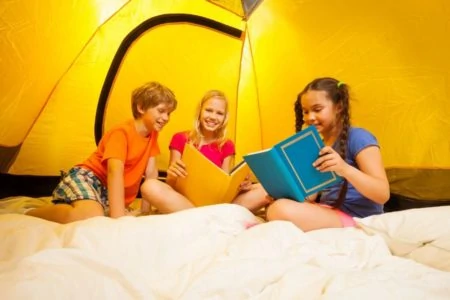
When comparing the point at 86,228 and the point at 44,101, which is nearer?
the point at 86,228

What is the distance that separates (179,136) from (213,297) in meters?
0.96

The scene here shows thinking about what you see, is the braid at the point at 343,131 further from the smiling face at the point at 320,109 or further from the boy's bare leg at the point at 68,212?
the boy's bare leg at the point at 68,212

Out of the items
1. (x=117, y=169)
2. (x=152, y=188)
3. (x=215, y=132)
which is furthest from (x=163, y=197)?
(x=215, y=132)

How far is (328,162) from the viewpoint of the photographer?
3.18 ft

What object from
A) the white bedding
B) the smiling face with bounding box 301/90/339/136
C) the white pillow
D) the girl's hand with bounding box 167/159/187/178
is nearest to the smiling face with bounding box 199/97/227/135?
the girl's hand with bounding box 167/159/187/178

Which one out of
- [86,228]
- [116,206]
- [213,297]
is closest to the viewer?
[213,297]

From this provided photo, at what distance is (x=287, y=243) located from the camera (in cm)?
79

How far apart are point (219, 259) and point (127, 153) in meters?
0.70

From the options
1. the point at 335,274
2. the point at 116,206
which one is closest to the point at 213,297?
the point at 335,274

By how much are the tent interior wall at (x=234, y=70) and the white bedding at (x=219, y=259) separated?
51 centimetres

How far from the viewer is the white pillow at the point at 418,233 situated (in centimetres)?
79

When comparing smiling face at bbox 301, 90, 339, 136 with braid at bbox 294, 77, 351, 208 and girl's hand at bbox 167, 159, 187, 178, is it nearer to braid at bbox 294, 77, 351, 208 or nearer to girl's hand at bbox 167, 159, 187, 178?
braid at bbox 294, 77, 351, 208

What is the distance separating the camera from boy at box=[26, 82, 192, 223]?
3.94 ft

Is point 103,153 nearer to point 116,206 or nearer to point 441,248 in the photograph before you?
point 116,206
